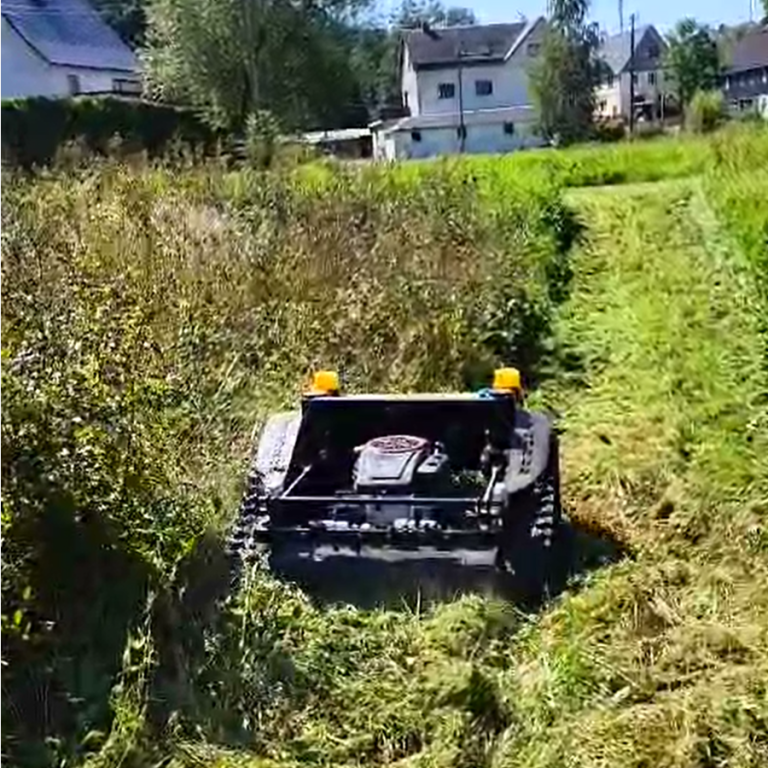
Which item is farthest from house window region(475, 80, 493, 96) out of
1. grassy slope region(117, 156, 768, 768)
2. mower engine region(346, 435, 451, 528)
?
mower engine region(346, 435, 451, 528)

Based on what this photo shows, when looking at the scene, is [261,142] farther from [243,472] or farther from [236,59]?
[236,59]

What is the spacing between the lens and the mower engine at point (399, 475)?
170 inches

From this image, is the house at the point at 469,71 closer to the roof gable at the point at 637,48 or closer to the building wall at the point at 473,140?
the building wall at the point at 473,140

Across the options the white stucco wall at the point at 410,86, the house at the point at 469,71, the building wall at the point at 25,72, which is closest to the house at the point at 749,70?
the house at the point at 469,71

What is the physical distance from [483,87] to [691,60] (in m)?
10.5

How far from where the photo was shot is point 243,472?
512 cm

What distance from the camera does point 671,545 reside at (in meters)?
4.76

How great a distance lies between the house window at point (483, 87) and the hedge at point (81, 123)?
33760mm

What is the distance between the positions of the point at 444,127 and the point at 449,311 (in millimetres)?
47941

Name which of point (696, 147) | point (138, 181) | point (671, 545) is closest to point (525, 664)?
point (671, 545)

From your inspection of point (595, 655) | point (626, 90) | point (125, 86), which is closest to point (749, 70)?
point (626, 90)

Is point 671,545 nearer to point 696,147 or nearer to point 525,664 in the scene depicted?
point 525,664

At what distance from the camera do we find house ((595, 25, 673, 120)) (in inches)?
2569

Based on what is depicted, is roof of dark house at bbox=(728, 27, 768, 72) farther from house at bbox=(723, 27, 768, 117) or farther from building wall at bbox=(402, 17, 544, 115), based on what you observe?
building wall at bbox=(402, 17, 544, 115)
